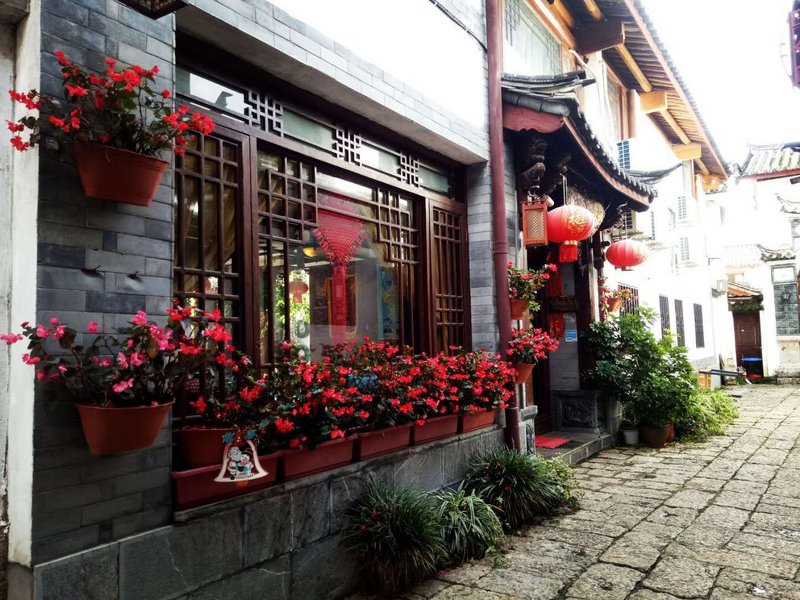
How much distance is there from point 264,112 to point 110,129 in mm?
1659

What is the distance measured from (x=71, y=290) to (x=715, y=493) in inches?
249

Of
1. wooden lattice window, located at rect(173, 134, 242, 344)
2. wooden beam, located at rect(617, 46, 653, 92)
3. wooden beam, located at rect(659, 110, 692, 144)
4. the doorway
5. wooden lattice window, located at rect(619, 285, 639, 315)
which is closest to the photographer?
wooden lattice window, located at rect(173, 134, 242, 344)

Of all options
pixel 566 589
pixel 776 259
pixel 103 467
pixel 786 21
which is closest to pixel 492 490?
pixel 566 589

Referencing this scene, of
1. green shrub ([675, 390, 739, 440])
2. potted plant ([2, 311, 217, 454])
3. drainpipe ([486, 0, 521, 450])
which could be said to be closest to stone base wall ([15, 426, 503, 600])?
potted plant ([2, 311, 217, 454])

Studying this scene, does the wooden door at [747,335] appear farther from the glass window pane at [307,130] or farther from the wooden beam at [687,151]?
the glass window pane at [307,130]

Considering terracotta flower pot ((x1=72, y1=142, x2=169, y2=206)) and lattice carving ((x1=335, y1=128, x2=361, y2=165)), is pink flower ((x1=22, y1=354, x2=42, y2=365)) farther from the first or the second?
lattice carving ((x1=335, y1=128, x2=361, y2=165))

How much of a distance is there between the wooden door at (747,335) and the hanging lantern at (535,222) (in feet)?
67.4

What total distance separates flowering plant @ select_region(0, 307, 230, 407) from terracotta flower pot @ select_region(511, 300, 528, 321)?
407cm

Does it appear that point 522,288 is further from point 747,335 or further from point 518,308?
point 747,335

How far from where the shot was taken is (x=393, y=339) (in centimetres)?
563

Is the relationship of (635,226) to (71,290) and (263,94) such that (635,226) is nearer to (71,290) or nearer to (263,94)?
(263,94)

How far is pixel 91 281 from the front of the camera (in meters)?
2.80

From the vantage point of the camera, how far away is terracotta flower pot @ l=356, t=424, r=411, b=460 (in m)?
4.28

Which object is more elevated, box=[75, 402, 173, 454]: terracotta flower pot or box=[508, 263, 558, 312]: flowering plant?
box=[508, 263, 558, 312]: flowering plant
